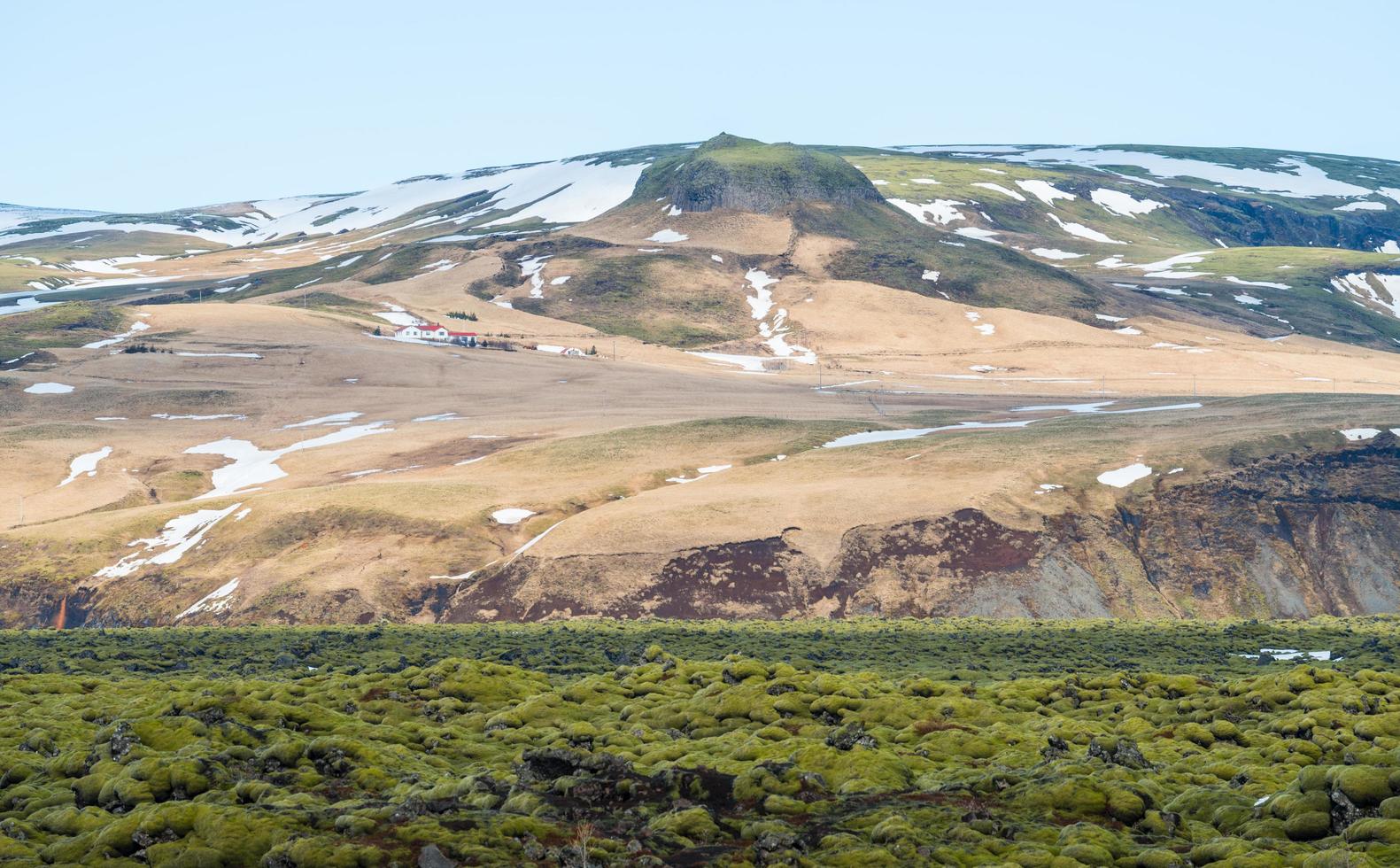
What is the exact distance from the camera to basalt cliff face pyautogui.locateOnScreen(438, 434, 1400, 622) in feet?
269

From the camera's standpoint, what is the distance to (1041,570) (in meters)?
84.8

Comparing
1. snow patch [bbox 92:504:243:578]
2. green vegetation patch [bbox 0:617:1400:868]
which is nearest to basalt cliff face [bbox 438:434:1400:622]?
snow patch [bbox 92:504:243:578]

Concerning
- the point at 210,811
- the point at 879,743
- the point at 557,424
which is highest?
the point at 210,811

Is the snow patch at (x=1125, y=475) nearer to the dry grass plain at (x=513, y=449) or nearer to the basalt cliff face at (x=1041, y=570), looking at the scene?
the dry grass plain at (x=513, y=449)

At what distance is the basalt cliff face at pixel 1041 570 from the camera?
82.1 m

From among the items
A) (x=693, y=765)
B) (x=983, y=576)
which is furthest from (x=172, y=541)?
(x=693, y=765)

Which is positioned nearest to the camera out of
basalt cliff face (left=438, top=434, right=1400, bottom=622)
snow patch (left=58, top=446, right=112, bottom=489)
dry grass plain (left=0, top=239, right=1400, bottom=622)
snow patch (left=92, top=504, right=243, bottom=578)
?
basalt cliff face (left=438, top=434, right=1400, bottom=622)

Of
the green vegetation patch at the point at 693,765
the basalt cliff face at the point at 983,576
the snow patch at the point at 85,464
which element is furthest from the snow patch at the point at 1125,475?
the snow patch at the point at 85,464

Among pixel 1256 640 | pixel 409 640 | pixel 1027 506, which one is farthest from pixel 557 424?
pixel 1256 640

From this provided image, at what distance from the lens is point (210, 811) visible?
70.3 ft

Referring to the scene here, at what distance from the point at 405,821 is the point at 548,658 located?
25747 millimetres

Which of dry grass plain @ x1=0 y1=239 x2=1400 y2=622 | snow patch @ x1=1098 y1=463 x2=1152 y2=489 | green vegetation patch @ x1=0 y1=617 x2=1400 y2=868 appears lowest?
dry grass plain @ x1=0 y1=239 x2=1400 y2=622

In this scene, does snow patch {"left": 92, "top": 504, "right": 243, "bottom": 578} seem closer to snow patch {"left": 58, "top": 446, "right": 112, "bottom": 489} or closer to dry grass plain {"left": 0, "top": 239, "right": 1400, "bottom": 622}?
dry grass plain {"left": 0, "top": 239, "right": 1400, "bottom": 622}

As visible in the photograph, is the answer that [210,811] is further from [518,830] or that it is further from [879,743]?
[879,743]
